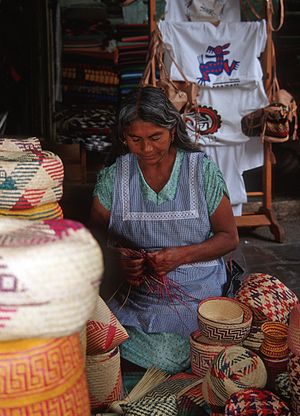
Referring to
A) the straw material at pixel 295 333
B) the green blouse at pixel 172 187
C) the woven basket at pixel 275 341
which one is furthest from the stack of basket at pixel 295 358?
the green blouse at pixel 172 187

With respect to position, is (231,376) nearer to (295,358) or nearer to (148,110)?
(295,358)

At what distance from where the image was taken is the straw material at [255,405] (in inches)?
47.3

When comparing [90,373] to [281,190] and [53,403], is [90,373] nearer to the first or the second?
[53,403]

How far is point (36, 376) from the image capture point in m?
0.65

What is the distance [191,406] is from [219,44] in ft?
12.5

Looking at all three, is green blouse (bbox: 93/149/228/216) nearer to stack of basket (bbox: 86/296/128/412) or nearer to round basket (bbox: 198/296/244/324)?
round basket (bbox: 198/296/244/324)

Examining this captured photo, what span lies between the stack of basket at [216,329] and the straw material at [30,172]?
949 millimetres

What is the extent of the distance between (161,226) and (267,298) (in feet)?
2.33

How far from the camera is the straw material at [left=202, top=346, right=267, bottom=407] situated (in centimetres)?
137

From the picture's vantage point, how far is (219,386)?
1.39 meters

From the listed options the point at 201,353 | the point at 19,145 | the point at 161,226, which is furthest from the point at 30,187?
the point at 161,226

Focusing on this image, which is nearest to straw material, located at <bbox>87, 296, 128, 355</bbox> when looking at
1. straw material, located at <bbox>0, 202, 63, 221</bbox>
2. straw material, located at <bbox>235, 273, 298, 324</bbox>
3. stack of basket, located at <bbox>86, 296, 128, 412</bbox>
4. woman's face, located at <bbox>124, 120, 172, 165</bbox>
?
stack of basket, located at <bbox>86, 296, 128, 412</bbox>

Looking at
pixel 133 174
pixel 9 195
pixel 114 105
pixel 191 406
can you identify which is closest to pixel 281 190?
pixel 114 105

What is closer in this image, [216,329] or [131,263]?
[216,329]
